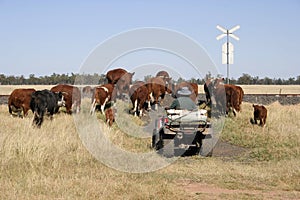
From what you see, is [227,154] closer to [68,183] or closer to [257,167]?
[257,167]

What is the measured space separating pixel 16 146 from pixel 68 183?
3.03 meters

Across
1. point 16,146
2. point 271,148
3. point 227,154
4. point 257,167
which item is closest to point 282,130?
point 271,148

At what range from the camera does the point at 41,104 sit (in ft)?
57.5

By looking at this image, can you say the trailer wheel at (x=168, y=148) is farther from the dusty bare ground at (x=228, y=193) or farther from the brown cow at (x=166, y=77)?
the brown cow at (x=166, y=77)

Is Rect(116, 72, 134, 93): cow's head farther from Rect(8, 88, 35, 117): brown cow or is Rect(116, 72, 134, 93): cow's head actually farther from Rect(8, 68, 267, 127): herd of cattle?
Rect(8, 88, 35, 117): brown cow

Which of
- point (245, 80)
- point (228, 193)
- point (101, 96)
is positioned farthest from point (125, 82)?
point (245, 80)

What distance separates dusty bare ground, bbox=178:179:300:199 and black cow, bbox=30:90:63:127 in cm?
879

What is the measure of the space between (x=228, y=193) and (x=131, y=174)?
2.33 m

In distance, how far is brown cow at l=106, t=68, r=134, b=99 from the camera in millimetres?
22138

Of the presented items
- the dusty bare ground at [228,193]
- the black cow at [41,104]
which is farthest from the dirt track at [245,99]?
the black cow at [41,104]

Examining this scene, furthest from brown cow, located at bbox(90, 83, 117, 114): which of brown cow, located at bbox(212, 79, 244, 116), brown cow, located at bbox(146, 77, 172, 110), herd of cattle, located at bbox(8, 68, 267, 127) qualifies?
brown cow, located at bbox(212, 79, 244, 116)

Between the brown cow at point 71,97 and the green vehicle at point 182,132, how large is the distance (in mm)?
8430

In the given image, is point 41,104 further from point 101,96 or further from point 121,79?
point 121,79

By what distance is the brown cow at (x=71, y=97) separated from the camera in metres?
20.7
